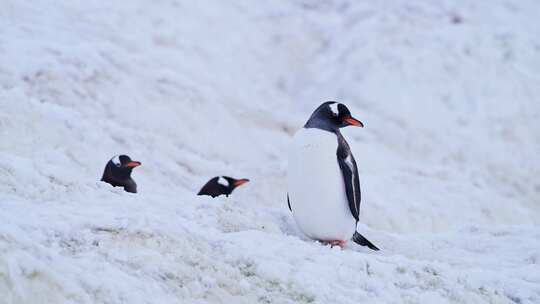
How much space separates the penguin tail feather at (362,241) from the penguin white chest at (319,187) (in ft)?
0.73

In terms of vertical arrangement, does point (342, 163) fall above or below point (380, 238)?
above

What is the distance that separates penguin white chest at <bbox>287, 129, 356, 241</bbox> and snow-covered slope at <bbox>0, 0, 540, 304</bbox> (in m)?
0.26

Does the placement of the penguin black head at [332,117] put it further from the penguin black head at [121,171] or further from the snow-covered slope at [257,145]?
the penguin black head at [121,171]

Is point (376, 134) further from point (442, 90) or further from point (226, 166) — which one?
point (226, 166)

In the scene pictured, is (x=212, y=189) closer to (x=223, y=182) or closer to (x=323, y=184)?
(x=223, y=182)

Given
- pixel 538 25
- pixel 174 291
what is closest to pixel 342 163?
pixel 174 291

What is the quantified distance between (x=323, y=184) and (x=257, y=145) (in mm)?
5405

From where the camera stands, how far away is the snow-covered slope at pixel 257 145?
3.26 metres

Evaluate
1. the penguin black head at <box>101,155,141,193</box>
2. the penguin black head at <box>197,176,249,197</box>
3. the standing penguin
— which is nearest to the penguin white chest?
the standing penguin

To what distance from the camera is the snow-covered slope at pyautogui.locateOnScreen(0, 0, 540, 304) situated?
3264 mm

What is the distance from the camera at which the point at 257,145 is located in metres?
10.0

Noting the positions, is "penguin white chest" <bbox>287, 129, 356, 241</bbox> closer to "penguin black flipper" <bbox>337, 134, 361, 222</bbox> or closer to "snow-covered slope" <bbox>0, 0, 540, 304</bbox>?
"penguin black flipper" <bbox>337, 134, 361, 222</bbox>

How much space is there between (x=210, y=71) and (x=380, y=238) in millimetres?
7006

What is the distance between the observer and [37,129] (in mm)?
7094
